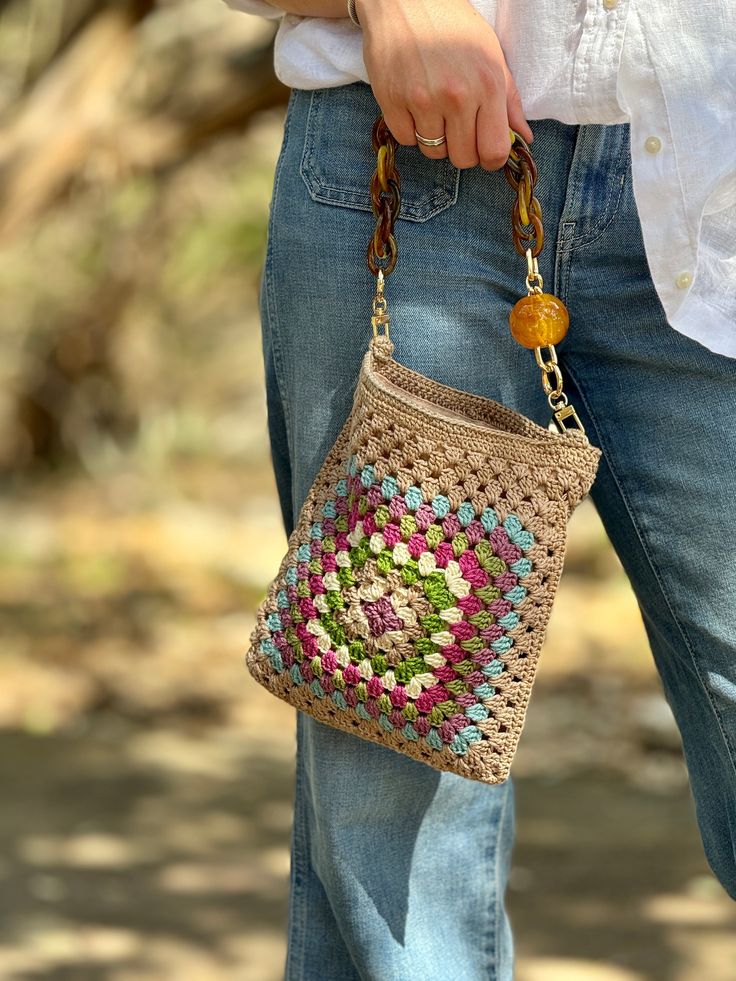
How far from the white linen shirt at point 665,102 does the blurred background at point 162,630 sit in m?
1.45

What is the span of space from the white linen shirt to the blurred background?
145cm

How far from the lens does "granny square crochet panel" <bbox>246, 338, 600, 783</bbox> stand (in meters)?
1.14

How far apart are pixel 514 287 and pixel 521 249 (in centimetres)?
4

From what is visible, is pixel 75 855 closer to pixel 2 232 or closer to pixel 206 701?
pixel 206 701

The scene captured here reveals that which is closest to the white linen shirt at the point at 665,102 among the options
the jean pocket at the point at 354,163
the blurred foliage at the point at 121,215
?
the jean pocket at the point at 354,163

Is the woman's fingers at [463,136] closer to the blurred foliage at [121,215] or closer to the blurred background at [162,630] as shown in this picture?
the blurred background at [162,630]

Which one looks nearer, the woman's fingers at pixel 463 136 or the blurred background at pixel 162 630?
the woman's fingers at pixel 463 136

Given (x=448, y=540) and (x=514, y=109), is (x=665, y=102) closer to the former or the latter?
(x=514, y=109)

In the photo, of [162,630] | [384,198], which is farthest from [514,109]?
[162,630]

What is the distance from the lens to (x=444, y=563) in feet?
3.79

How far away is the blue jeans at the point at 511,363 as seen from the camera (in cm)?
117

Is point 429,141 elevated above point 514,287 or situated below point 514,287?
above

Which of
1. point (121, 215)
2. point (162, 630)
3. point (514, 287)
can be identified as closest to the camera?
point (514, 287)

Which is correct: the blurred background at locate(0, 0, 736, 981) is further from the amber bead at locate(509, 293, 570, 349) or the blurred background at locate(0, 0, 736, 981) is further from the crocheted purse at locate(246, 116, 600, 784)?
the amber bead at locate(509, 293, 570, 349)
